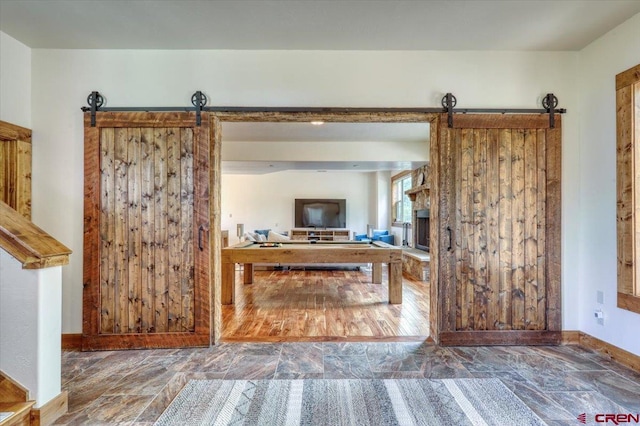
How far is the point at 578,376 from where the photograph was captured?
243 centimetres

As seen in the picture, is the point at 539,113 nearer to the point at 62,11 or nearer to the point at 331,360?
the point at 331,360

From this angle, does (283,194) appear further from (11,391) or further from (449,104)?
(11,391)

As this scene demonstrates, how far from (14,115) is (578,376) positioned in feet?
16.6

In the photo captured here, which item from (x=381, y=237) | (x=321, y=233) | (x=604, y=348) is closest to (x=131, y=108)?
(x=604, y=348)

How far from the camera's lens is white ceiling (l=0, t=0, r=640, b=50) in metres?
2.37

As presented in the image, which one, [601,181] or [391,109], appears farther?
[391,109]

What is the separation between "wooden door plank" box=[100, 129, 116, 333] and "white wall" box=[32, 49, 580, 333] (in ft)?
0.72

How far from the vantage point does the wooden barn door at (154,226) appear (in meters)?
2.96

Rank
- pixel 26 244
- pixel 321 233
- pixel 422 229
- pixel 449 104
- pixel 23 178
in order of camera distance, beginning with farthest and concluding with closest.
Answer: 1. pixel 321 233
2. pixel 422 229
3. pixel 449 104
4. pixel 23 178
5. pixel 26 244

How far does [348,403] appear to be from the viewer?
2.09 m

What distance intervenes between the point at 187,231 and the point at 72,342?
1.44 m

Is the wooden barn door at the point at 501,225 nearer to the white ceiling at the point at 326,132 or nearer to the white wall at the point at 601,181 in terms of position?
the white wall at the point at 601,181

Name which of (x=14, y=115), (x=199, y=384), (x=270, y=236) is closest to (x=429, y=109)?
(x=199, y=384)

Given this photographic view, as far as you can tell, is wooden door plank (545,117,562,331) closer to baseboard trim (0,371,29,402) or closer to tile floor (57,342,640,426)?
tile floor (57,342,640,426)
